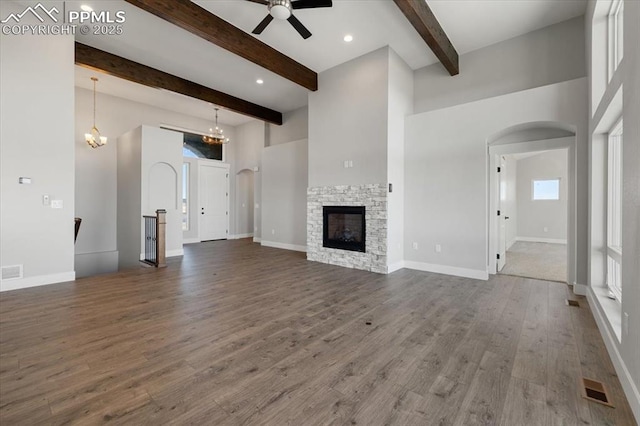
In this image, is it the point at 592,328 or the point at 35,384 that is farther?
the point at 592,328

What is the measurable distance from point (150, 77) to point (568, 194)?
7948 millimetres

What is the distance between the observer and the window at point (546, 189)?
9.05 m

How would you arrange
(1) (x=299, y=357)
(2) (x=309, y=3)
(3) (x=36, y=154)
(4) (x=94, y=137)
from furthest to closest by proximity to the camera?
(4) (x=94, y=137), (3) (x=36, y=154), (2) (x=309, y=3), (1) (x=299, y=357)

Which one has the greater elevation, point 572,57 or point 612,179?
point 572,57

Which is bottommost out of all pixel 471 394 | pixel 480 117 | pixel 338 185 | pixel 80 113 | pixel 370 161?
pixel 471 394

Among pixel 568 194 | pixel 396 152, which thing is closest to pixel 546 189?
pixel 568 194

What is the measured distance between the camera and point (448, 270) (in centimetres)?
499

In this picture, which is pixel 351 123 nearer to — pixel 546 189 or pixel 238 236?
pixel 238 236

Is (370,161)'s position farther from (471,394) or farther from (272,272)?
(471,394)

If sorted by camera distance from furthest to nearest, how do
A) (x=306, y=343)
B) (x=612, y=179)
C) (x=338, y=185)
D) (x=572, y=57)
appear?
(x=338, y=185)
(x=572, y=57)
(x=612, y=179)
(x=306, y=343)

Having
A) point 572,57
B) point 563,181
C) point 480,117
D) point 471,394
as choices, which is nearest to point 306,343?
point 471,394

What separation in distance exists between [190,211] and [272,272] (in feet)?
17.7

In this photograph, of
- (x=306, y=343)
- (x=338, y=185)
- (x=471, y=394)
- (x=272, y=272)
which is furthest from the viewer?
(x=338, y=185)

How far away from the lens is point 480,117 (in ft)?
15.2
